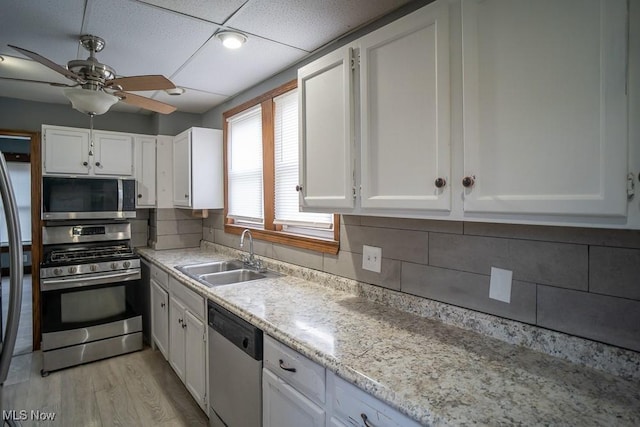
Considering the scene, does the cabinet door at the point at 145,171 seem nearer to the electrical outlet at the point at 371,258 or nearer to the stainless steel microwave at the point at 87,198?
the stainless steel microwave at the point at 87,198

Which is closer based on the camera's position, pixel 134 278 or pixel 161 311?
pixel 161 311

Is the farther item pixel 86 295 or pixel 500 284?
pixel 86 295

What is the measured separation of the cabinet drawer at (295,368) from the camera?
1.23 meters

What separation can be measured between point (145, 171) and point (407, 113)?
10.2ft

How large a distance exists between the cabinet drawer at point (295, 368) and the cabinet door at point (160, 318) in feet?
5.32

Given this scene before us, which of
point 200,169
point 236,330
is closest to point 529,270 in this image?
point 236,330

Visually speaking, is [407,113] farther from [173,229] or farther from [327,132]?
[173,229]

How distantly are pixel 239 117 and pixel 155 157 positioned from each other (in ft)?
3.74

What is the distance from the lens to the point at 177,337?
2.56 m

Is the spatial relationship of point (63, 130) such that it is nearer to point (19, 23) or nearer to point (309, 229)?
point (19, 23)

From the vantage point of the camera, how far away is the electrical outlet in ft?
5.98

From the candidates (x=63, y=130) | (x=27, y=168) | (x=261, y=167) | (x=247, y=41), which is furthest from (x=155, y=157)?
(x=27, y=168)

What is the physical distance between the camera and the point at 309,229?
2.45 m

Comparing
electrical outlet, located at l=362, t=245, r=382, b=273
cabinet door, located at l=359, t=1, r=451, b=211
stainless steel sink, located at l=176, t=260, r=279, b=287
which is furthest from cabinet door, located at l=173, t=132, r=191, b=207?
cabinet door, located at l=359, t=1, r=451, b=211
